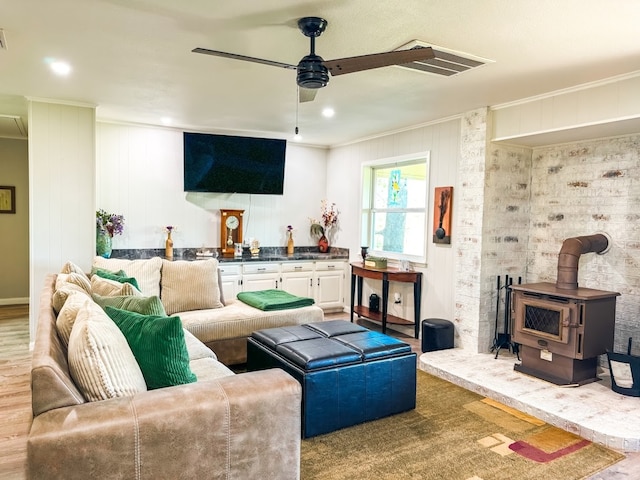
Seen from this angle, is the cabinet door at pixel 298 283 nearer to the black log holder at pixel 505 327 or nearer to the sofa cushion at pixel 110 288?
the black log holder at pixel 505 327

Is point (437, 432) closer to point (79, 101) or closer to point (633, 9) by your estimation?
point (633, 9)

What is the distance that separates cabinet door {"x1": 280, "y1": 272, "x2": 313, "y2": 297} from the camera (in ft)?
19.8

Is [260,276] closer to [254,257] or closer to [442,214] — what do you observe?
[254,257]

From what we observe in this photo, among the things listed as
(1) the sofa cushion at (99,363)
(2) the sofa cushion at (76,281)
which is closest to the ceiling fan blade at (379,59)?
(1) the sofa cushion at (99,363)

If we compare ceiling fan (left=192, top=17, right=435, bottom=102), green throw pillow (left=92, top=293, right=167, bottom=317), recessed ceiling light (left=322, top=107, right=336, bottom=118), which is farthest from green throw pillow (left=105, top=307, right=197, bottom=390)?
recessed ceiling light (left=322, top=107, right=336, bottom=118)

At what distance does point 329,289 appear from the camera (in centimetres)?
638

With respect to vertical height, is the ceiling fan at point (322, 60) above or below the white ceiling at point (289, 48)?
below

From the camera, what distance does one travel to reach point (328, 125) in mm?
5324

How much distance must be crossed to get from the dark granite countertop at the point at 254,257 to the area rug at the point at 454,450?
3157 millimetres

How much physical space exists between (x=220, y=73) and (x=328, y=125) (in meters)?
2.07

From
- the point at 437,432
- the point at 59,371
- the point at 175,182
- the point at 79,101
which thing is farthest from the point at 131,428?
the point at 175,182

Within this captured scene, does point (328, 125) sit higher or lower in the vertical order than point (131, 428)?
higher

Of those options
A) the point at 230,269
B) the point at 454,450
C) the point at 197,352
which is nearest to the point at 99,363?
the point at 197,352

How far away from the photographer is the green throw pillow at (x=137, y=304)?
238cm
